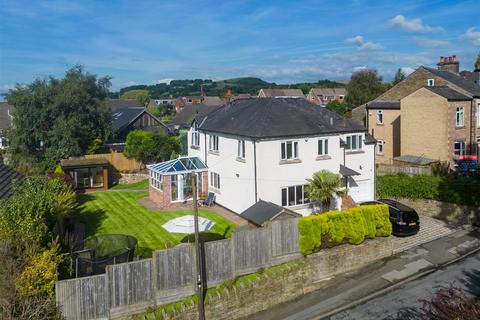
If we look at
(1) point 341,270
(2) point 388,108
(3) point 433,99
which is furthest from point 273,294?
(2) point 388,108

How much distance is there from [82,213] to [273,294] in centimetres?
1605

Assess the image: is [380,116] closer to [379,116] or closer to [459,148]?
[379,116]

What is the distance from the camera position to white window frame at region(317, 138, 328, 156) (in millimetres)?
27719

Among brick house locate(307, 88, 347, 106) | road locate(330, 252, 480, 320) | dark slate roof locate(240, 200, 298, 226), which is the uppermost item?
brick house locate(307, 88, 347, 106)

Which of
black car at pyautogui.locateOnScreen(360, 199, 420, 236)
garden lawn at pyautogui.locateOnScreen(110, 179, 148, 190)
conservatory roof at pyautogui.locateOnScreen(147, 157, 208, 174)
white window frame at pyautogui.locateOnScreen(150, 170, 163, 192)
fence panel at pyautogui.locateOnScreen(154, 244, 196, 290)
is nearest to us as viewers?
fence panel at pyautogui.locateOnScreen(154, 244, 196, 290)

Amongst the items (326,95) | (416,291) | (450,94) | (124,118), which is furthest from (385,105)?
(326,95)

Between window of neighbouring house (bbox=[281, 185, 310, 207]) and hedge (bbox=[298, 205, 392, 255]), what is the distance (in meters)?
5.47

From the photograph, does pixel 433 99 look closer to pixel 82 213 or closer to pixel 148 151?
pixel 148 151

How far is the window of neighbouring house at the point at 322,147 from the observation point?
27781mm

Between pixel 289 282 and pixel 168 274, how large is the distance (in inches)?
230

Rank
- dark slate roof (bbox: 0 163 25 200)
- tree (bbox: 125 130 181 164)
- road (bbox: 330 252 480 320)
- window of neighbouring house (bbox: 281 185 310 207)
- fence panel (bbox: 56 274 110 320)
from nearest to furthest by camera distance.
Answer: fence panel (bbox: 56 274 110 320) < road (bbox: 330 252 480 320) < dark slate roof (bbox: 0 163 25 200) < window of neighbouring house (bbox: 281 185 310 207) < tree (bbox: 125 130 181 164)

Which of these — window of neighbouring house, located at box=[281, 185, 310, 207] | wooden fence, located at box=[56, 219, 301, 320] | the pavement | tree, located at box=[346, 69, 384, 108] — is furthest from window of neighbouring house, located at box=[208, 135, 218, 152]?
tree, located at box=[346, 69, 384, 108]

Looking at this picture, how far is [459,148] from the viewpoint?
124ft

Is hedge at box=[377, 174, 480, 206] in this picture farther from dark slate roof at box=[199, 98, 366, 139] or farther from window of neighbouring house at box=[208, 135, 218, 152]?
window of neighbouring house at box=[208, 135, 218, 152]
